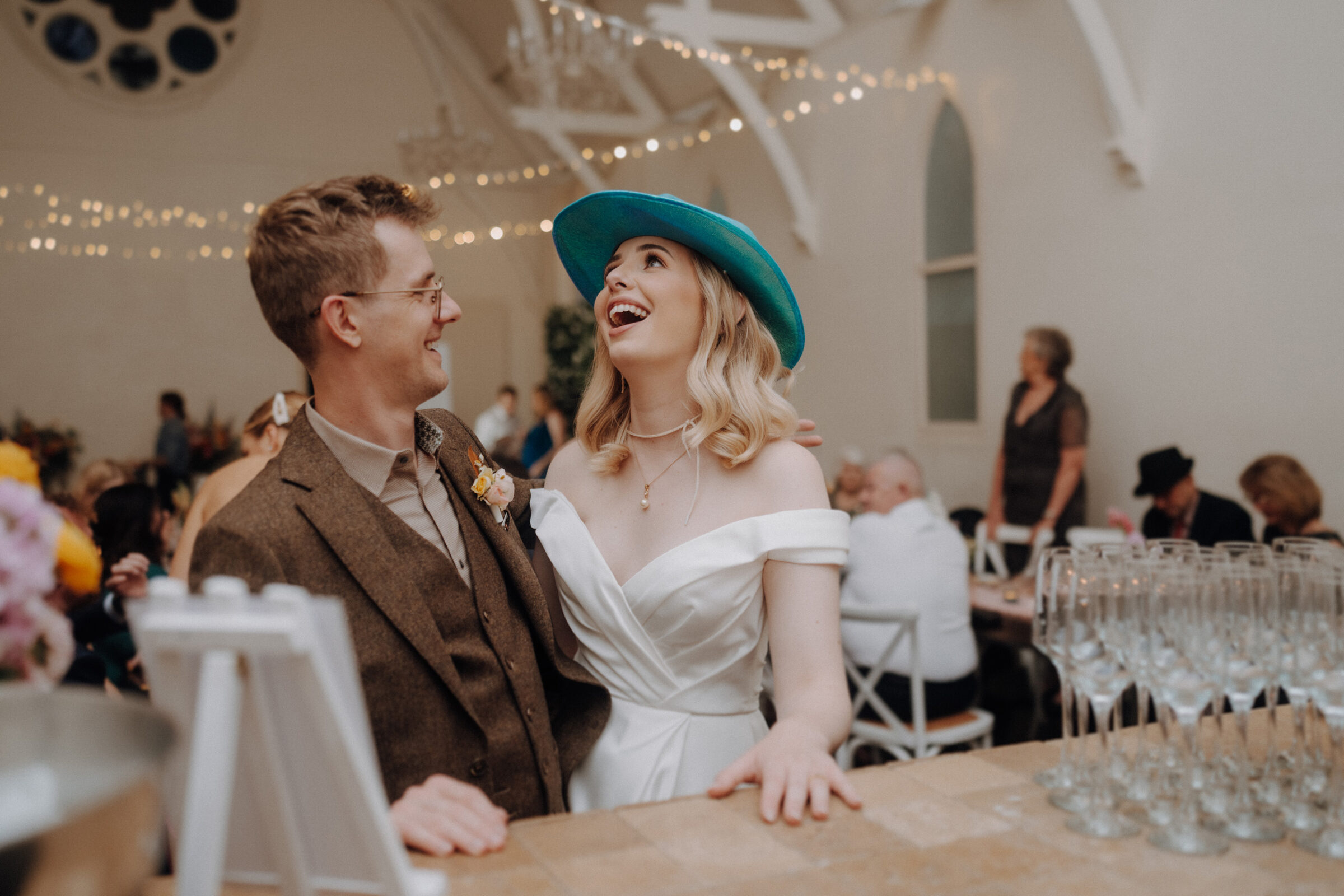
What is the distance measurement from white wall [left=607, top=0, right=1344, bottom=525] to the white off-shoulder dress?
3582 millimetres

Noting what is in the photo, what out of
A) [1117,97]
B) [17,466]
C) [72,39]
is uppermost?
[72,39]

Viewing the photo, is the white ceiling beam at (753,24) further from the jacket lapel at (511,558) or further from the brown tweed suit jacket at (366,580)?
the brown tweed suit jacket at (366,580)

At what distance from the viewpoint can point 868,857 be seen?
3.48ft

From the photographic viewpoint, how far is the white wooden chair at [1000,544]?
5000 millimetres

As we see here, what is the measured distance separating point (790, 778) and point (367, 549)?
2.22 ft

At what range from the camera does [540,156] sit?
13711 millimetres

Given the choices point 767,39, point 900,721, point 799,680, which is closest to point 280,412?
point 799,680

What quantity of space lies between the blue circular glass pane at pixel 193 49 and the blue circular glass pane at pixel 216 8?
212 millimetres

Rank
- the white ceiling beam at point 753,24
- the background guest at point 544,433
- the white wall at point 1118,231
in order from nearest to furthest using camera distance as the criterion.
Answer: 1. the white wall at point 1118,231
2. the white ceiling beam at point 753,24
3. the background guest at point 544,433

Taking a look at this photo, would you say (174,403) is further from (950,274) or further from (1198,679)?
(1198,679)

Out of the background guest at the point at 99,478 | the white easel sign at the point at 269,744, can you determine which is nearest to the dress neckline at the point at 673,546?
the white easel sign at the point at 269,744

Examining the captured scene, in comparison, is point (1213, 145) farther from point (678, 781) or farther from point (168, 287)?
point (168, 287)

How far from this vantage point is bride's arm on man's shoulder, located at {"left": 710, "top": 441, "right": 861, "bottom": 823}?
4.04 ft

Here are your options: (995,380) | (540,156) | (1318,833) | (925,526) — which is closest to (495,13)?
(540,156)
